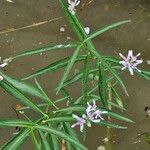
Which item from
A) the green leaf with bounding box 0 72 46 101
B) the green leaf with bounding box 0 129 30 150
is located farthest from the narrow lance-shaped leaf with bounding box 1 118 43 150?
the green leaf with bounding box 0 72 46 101

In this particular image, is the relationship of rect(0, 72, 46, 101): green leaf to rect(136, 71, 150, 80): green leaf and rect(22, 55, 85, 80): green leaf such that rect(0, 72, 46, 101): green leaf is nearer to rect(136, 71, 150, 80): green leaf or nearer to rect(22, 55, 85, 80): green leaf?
rect(22, 55, 85, 80): green leaf

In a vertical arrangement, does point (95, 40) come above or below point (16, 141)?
above

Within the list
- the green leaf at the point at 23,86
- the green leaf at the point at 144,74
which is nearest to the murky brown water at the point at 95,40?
the green leaf at the point at 144,74

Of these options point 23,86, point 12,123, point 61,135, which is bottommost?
point 61,135

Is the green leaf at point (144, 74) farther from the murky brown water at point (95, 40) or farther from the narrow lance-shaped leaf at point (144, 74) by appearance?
the murky brown water at point (95, 40)

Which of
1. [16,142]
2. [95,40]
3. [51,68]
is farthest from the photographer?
[95,40]

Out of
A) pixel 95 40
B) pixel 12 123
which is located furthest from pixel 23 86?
pixel 95 40

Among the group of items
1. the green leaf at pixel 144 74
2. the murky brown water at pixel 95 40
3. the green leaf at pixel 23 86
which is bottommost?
the green leaf at pixel 144 74

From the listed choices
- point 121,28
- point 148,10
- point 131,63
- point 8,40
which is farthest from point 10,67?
point 131,63

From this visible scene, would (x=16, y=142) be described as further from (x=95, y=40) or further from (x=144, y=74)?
(x=95, y=40)
